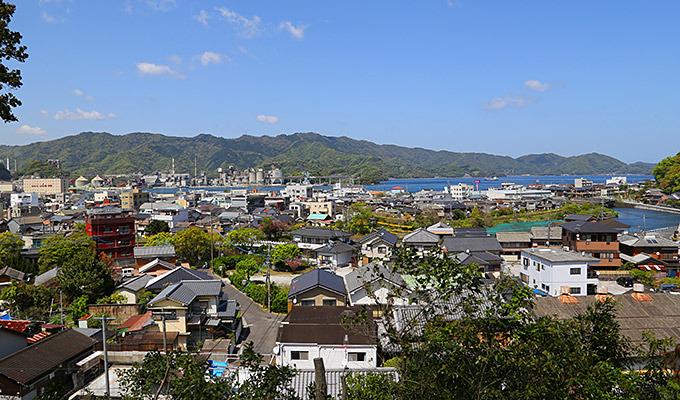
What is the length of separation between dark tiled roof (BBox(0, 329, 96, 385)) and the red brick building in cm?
973

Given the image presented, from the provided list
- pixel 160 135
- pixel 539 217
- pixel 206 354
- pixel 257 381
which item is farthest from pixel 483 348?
pixel 160 135

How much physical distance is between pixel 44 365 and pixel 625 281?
579 inches

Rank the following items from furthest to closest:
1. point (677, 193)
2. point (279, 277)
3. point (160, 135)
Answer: point (160, 135) → point (677, 193) → point (279, 277)

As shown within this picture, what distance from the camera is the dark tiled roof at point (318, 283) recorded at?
36.9 feet

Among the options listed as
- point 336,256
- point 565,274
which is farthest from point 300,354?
point 336,256

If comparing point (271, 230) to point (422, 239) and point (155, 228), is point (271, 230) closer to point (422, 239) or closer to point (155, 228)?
point (155, 228)

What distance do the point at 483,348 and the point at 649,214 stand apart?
39.9 metres

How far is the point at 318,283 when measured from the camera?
11273 mm

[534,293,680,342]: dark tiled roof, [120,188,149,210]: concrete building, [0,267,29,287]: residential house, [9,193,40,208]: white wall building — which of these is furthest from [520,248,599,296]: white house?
[9,193,40,208]: white wall building

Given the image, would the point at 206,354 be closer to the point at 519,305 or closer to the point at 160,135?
the point at 519,305

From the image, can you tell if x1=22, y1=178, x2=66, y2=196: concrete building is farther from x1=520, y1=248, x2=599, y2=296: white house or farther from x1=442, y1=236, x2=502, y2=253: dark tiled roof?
x1=520, y1=248, x2=599, y2=296: white house

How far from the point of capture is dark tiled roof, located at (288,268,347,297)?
1124 centimetres

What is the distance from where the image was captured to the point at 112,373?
7668 mm

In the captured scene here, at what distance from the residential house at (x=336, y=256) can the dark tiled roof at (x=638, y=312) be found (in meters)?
9.70
